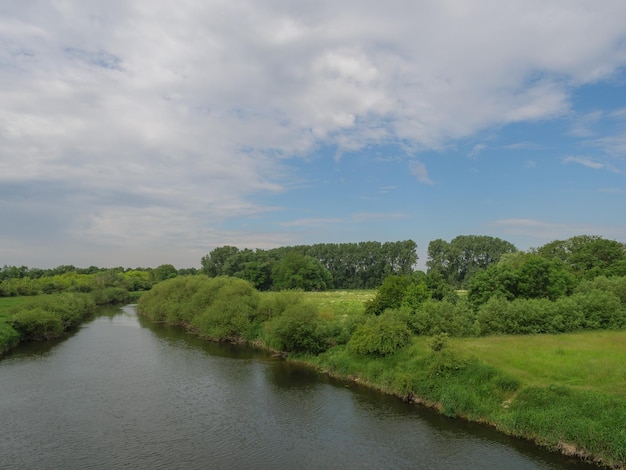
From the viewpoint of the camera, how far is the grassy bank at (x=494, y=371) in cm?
2681

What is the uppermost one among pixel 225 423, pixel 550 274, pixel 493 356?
pixel 550 274

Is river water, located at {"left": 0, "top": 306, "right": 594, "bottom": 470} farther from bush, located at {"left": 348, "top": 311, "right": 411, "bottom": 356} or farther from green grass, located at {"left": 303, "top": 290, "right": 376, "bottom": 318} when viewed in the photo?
green grass, located at {"left": 303, "top": 290, "right": 376, "bottom": 318}

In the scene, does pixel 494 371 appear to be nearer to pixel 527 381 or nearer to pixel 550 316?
pixel 527 381

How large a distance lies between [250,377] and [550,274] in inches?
1735

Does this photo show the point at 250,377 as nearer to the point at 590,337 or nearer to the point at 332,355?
the point at 332,355

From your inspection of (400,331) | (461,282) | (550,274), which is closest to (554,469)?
(400,331)

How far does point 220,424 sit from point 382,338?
1824 cm

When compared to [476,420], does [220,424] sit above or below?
below

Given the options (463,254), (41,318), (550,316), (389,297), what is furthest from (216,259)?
(550,316)

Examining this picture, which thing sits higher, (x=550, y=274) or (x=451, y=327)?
(x=550, y=274)

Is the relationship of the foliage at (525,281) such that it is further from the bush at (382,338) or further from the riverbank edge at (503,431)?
the riverbank edge at (503,431)

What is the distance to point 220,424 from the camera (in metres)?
32.3

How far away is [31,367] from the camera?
48844 mm

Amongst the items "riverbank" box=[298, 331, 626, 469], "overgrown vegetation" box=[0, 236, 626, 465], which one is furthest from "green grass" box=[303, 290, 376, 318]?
Answer: "riverbank" box=[298, 331, 626, 469]
